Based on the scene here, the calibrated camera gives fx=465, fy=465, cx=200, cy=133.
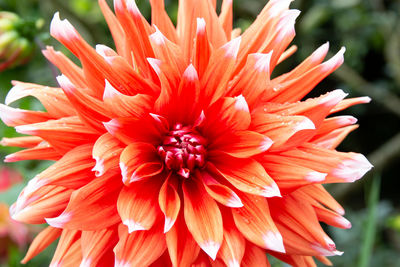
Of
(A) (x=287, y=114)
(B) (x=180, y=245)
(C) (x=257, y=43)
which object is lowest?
(B) (x=180, y=245)

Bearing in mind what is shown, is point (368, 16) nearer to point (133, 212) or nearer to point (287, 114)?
point (287, 114)

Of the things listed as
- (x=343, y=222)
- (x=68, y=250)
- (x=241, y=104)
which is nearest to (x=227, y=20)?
(x=241, y=104)

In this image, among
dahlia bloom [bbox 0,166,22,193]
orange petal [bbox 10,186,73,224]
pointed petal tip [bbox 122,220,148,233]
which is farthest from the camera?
dahlia bloom [bbox 0,166,22,193]

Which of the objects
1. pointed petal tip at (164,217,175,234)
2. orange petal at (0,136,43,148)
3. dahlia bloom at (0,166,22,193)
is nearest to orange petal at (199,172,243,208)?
pointed petal tip at (164,217,175,234)

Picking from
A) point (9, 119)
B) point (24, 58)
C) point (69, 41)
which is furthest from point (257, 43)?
point (24, 58)

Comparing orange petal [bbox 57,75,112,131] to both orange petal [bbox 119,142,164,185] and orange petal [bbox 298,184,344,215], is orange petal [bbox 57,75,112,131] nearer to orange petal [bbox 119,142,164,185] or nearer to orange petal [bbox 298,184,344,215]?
orange petal [bbox 119,142,164,185]

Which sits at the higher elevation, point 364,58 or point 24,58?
point 24,58

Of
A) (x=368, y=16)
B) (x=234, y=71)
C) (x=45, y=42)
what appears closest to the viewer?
(x=234, y=71)
